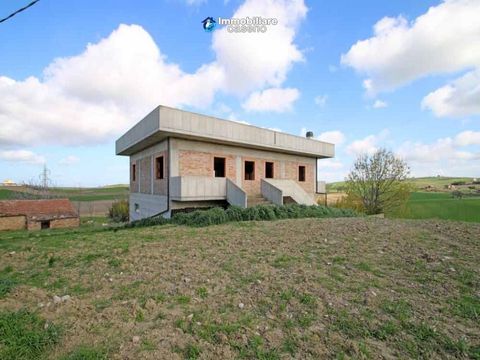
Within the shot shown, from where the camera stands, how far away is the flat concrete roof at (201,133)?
1133cm

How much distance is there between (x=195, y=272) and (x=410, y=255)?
445 cm

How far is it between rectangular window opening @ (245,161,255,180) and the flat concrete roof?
121 centimetres

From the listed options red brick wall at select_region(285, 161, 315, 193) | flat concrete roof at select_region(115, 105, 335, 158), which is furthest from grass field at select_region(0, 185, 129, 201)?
red brick wall at select_region(285, 161, 315, 193)

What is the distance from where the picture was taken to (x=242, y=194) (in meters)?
12.0

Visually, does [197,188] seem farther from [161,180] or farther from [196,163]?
[161,180]

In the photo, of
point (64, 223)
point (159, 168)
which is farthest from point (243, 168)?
Answer: point (64, 223)

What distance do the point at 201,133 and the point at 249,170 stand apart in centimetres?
514

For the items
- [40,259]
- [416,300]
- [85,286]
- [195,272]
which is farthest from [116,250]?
[416,300]

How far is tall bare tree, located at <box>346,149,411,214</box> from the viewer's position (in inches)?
823

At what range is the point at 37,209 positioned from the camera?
73.4ft

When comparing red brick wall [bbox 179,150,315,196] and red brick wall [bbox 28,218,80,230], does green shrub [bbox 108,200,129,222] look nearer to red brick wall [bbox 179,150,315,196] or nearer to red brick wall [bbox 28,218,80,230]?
red brick wall [bbox 28,218,80,230]

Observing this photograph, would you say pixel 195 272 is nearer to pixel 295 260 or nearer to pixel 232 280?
pixel 232 280

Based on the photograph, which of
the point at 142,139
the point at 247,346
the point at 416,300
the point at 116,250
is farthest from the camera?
the point at 142,139

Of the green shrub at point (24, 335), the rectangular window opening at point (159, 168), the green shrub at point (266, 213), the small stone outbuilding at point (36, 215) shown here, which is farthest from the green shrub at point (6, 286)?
the small stone outbuilding at point (36, 215)
